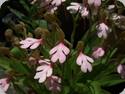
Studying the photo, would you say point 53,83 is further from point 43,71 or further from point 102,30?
point 102,30

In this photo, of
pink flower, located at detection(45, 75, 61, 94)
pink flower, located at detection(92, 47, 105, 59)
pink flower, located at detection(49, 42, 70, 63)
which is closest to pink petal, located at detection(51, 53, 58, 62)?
pink flower, located at detection(49, 42, 70, 63)

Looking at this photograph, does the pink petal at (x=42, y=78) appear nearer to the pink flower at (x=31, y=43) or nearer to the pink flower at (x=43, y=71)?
the pink flower at (x=43, y=71)

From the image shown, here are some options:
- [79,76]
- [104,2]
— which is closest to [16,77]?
[79,76]

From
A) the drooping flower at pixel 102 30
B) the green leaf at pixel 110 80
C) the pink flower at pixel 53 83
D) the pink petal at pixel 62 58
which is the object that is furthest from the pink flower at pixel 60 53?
the green leaf at pixel 110 80

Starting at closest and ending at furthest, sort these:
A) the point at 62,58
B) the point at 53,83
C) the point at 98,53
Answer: the point at 62,58
the point at 53,83
the point at 98,53

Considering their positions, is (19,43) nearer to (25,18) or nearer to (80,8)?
(80,8)

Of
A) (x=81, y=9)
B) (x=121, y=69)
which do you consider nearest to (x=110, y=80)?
(x=121, y=69)

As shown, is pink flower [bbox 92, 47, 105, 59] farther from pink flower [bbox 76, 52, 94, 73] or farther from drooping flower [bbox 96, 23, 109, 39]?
pink flower [bbox 76, 52, 94, 73]

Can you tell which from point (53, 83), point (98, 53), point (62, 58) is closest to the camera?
point (62, 58)
